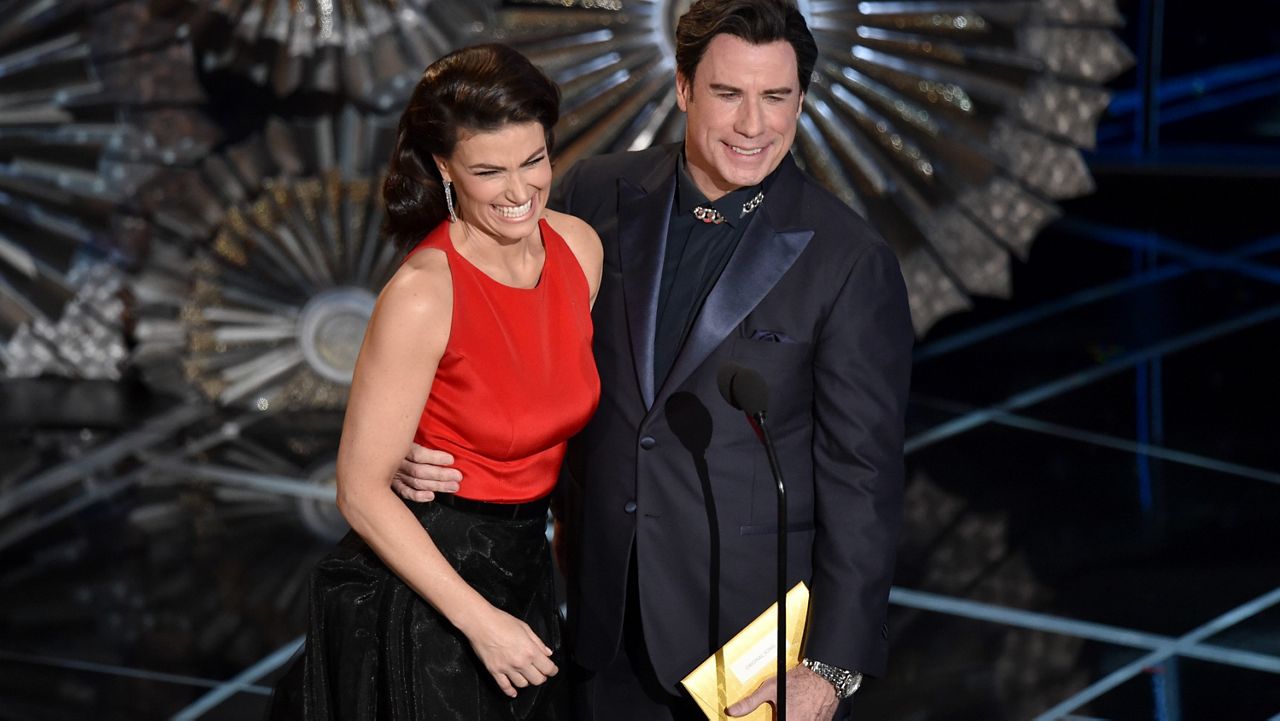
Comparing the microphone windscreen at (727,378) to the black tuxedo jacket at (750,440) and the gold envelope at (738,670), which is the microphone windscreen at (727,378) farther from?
the gold envelope at (738,670)

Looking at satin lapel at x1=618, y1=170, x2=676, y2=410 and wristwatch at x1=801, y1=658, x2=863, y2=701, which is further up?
satin lapel at x1=618, y1=170, x2=676, y2=410

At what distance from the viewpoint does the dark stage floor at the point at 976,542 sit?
341 centimetres

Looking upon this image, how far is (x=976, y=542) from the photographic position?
420cm

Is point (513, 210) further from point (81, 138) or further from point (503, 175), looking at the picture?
point (81, 138)

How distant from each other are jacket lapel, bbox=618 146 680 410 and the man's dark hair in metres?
0.18

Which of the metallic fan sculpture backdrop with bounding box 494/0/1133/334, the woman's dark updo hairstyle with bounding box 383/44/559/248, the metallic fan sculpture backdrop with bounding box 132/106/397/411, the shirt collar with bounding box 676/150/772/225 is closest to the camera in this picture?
the woman's dark updo hairstyle with bounding box 383/44/559/248

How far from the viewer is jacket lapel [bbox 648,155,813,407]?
1997 millimetres

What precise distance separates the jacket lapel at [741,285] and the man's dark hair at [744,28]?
0.22 meters

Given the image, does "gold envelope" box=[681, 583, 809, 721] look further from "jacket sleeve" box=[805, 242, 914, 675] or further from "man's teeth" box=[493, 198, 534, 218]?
"man's teeth" box=[493, 198, 534, 218]

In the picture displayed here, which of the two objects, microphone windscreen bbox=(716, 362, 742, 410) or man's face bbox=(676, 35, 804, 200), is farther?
man's face bbox=(676, 35, 804, 200)

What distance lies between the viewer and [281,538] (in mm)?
4285

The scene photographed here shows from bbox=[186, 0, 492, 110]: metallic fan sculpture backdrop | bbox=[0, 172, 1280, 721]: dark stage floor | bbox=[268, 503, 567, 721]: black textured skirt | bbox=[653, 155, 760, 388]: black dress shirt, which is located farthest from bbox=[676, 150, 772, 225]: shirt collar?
bbox=[186, 0, 492, 110]: metallic fan sculpture backdrop

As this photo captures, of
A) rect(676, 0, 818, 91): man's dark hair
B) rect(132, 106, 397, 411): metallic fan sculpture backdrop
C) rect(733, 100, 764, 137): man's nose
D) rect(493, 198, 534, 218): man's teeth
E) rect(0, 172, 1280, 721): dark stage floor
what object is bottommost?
rect(0, 172, 1280, 721): dark stage floor

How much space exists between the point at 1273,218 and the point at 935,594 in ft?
19.4
